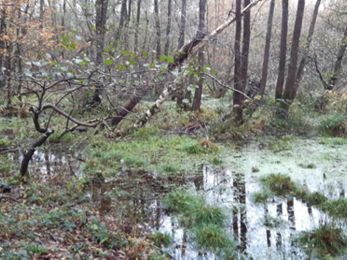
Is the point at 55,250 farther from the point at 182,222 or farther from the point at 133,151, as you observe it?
the point at 133,151

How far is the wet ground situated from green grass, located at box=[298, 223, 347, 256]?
0.52 ft

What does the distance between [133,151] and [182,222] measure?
3.80m

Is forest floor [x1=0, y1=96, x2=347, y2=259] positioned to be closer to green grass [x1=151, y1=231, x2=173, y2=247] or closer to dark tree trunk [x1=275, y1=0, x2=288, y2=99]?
green grass [x1=151, y1=231, x2=173, y2=247]

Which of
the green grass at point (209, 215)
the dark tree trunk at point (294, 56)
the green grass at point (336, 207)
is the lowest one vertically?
the green grass at point (209, 215)

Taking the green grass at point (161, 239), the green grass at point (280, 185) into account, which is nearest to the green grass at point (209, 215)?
the green grass at point (161, 239)

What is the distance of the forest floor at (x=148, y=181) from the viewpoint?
3.55m

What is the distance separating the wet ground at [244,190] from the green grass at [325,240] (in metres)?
0.16

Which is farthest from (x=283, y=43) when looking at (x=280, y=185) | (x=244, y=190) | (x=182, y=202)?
(x=182, y=202)

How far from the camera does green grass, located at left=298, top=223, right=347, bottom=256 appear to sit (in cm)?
366

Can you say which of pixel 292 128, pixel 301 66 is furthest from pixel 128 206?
pixel 301 66

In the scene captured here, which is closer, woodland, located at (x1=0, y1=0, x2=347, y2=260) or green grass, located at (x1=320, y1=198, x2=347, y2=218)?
woodland, located at (x1=0, y1=0, x2=347, y2=260)

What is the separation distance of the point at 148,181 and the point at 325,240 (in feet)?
10.9

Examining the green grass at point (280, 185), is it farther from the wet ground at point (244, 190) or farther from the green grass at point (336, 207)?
the green grass at point (336, 207)

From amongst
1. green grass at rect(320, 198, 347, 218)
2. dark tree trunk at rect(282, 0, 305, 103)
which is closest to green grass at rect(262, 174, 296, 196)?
green grass at rect(320, 198, 347, 218)
